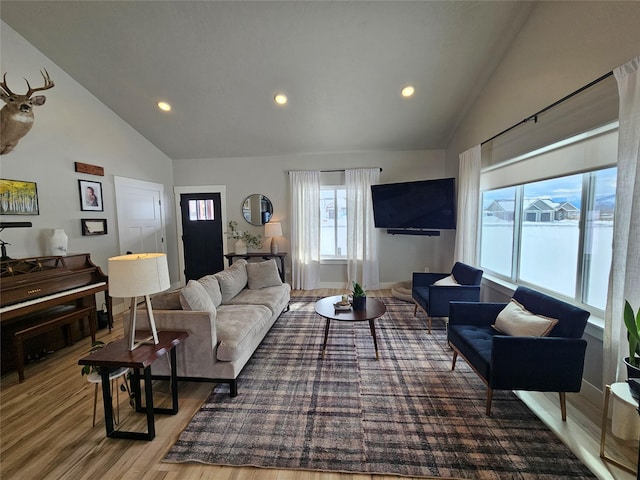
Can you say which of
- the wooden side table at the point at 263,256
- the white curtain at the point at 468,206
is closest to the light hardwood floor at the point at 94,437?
the white curtain at the point at 468,206

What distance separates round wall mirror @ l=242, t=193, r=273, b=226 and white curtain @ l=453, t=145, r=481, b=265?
10.9ft

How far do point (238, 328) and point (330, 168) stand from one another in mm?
3598

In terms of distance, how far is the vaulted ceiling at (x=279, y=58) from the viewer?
2684 mm

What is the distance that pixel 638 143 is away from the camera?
5.20ft

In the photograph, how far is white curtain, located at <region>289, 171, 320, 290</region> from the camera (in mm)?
5109

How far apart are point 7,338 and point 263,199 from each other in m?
3.74

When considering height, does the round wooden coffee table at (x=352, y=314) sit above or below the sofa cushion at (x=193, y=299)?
below

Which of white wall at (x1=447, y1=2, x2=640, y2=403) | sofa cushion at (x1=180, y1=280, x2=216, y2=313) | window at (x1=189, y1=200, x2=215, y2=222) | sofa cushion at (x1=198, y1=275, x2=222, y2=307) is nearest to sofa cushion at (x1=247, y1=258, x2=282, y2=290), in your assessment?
sofa cushion at (x1=198, y1=275, x2=222, y2=307)

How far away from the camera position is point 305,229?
5.18m

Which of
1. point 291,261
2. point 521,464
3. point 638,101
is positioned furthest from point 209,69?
point 521,464

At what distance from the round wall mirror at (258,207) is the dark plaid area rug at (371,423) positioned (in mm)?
2999

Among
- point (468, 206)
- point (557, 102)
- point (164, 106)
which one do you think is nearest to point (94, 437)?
point (164, 106)

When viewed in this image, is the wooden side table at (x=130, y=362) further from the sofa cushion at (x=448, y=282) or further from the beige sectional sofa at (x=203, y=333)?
the sofa cushion at (x=448, y=282)

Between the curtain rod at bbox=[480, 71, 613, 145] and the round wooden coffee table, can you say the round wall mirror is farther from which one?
the curtain rod at bbox=[480, 71, 613, 145]
